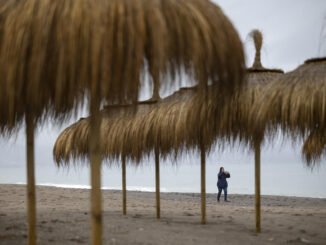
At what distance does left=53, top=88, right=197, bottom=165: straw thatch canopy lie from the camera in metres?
9.31

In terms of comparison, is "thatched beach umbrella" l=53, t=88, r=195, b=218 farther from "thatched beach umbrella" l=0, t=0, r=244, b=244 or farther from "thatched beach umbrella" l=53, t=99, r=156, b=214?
"thatched beach umbrella" l=0, t=0, r=244, b=244

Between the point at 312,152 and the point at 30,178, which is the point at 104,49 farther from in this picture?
the point at 312,152

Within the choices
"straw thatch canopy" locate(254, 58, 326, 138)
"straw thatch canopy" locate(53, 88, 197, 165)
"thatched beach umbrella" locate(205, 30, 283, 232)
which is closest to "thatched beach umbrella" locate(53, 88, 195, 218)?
"straw thatch canopy" locate(53, 88, 197, 165)

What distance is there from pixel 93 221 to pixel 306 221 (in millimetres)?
A: 6882

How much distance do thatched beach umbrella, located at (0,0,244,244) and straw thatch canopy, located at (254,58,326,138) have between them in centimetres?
240

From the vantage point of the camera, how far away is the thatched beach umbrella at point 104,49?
3.95 meters

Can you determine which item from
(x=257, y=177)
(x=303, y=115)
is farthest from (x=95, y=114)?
(x=257, y=177)

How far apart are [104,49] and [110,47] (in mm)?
70

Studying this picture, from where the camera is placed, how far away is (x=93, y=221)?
471 cm

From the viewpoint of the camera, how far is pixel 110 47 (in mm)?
3904

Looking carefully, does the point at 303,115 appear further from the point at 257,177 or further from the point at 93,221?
the point at 93,221

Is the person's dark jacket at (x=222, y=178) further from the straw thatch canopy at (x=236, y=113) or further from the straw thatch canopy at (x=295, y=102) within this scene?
the straw thatch canopy at (x=295, y=102)

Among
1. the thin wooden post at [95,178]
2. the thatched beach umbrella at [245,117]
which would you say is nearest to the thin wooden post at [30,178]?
the thin wooden post at [95,178]

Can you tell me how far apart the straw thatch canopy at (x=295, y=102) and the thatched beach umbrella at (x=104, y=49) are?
7.87ft
